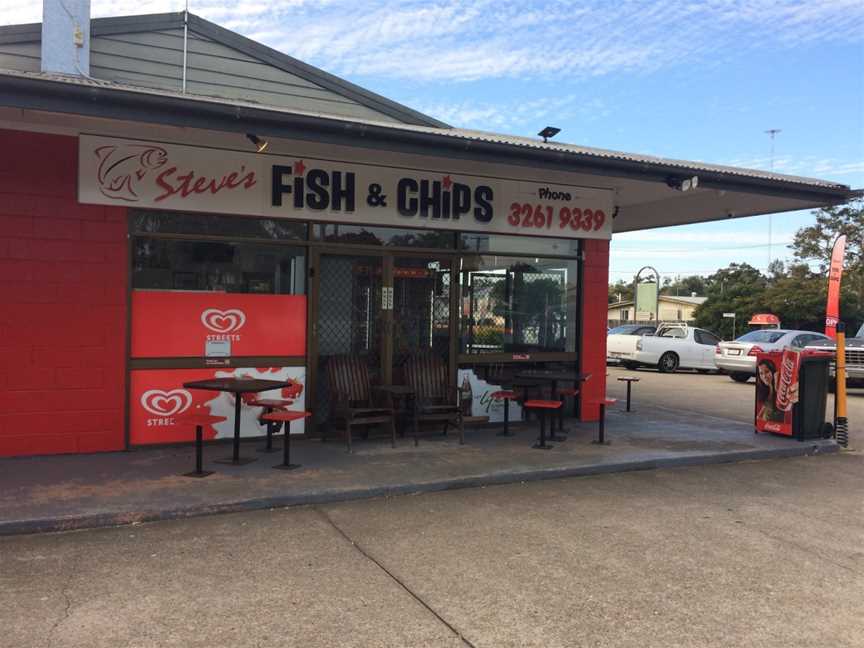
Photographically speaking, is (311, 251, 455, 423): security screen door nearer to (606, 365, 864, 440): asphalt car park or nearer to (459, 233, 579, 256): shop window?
(459, 233, 579, 256): shop window

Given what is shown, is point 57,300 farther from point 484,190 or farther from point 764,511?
point 764,511

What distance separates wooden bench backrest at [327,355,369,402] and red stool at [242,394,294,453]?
0.61 metres

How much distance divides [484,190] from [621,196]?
2718 mm

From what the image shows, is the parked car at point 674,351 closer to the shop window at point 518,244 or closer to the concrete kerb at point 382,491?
the shop window at point 518,244

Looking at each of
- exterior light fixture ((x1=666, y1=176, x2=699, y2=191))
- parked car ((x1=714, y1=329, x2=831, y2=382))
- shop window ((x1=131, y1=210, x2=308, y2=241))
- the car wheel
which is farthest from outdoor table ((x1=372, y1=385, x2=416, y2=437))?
the car wheel

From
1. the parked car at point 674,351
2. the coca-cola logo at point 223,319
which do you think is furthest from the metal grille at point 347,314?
the parked car at point 674,351

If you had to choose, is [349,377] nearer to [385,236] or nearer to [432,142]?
[385,236]

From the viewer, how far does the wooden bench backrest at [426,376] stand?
8.96 metres

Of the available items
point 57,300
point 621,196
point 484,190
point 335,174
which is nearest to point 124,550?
point 57,300

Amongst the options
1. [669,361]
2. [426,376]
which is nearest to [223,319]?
[426,376]

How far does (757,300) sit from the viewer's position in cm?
5106

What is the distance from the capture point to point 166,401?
780 centimetres

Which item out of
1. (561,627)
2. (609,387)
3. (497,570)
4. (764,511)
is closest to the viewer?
(561,627)

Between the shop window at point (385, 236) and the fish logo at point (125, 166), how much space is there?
78.3 inches
